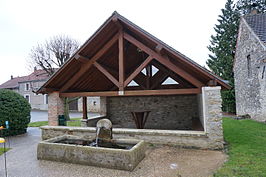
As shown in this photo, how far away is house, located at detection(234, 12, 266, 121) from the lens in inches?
356

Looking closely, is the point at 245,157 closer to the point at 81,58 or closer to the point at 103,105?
the point at 81,58

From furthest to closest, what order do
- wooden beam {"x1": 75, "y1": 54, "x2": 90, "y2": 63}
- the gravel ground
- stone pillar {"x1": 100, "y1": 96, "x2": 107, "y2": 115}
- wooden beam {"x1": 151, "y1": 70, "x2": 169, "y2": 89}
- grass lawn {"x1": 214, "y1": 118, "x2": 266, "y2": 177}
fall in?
stone pillar {"x1": 100, "y1": 96, "x2": 107, "y2": 115} < wooden beam {"x1": 151, "y1": 70, "x2": 169, "y2": 89} < wooden beam {"x1": 75, "y1": 54, "x2": 90, "y2": 63} < the gravel ground < grass lawn {"x1": 214, "y1": 118, "x2": 266, "y2": 177}

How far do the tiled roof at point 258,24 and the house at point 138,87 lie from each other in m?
5.39

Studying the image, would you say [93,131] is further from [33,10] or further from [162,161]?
[33,10]

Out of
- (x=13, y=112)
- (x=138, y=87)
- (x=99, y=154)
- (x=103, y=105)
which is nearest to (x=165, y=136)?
(x=99, y=154)

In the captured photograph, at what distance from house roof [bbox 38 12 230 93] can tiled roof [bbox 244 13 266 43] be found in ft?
→ 21.7

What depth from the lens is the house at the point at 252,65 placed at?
9.05 m

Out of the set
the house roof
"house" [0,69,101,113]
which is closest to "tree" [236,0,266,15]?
the house roof

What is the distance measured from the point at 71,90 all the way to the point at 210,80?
5900 mm

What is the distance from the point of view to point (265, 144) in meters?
5.20

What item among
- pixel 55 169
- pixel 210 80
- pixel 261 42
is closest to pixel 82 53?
pixel 55 169

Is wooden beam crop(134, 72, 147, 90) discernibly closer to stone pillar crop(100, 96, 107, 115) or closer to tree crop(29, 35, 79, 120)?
stone pillar crop(100, 96, 107, 115)

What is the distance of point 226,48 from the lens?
1753 cm

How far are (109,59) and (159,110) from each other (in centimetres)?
445
